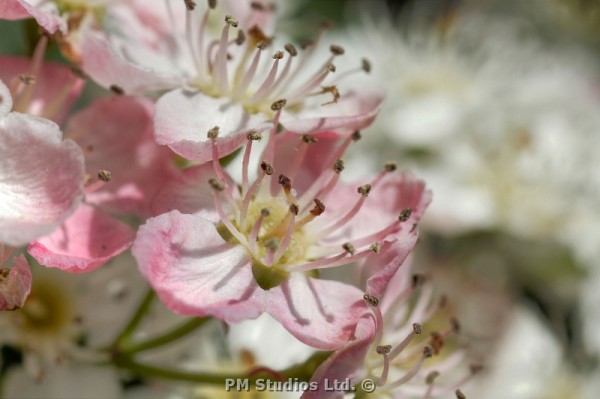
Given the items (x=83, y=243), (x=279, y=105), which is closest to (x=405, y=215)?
(x=279, y=105)

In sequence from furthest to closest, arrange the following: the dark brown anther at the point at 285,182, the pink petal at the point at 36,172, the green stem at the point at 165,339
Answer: the green stem at the point at 165,339, the dark brown anther at the point at 285,182, the pink petal at the point at 36,172

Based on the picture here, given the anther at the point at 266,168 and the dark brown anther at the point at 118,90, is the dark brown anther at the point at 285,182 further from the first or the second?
the dark brown anther at the point at 118,90

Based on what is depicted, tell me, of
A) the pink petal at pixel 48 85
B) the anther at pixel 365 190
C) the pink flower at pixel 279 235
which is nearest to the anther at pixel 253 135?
the pink flower at pixel 279 235

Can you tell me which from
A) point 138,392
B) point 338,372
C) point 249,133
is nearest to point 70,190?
point 249,133

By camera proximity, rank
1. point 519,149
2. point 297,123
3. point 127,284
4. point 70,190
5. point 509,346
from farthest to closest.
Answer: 1. point 519,149
2. point 509,346
3. point 127,284
4. point 297,123
5. point 70,190

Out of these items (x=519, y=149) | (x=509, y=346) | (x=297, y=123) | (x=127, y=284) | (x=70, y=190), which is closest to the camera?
(x=70, y=190)

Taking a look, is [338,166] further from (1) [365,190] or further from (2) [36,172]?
(2) [36,172]

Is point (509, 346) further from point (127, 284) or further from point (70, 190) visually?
point (70, 190)
